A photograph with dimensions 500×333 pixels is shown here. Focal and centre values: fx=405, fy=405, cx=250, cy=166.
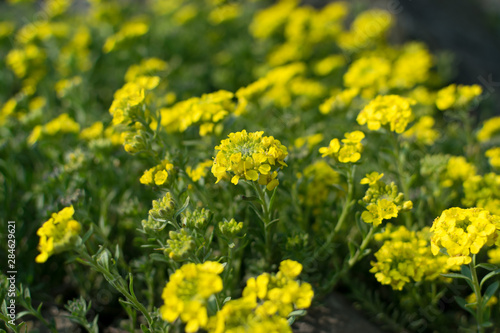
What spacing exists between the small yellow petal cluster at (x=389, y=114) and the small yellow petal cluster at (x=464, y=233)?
0.53 meters

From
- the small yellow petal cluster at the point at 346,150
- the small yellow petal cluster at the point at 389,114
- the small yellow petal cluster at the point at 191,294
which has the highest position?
the small yellow petal cluster at the point at 389,114

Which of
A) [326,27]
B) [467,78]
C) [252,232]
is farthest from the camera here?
[467,78]

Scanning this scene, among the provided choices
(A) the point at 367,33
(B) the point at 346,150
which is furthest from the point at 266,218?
(A) the point at 367,33

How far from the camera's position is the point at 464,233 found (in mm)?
1449

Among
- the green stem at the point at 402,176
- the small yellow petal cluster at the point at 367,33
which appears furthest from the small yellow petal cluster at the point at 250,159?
the small yellow petal cluster at the point at 367,33

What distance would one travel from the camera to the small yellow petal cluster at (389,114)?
1.90m

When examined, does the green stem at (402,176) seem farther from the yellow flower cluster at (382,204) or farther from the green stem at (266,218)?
the green stem at (266,218)

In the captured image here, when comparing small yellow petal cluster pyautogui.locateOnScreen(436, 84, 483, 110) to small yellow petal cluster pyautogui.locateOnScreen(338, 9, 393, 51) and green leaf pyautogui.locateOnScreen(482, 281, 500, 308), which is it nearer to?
green leaf pyautogui.locateOnScreen(482, 281, 500, 308)

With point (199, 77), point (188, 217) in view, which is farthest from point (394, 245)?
point (199, 77)

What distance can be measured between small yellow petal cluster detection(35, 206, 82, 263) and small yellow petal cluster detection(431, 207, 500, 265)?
1353 millimetres

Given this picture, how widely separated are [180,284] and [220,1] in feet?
13.6

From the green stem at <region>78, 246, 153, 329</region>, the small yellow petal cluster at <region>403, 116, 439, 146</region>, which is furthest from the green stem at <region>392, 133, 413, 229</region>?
the green stem at <region>78, 246, 153, 329</region>

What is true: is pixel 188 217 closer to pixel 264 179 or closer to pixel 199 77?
pixel 264 179

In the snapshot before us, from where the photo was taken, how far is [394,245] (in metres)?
1.85
